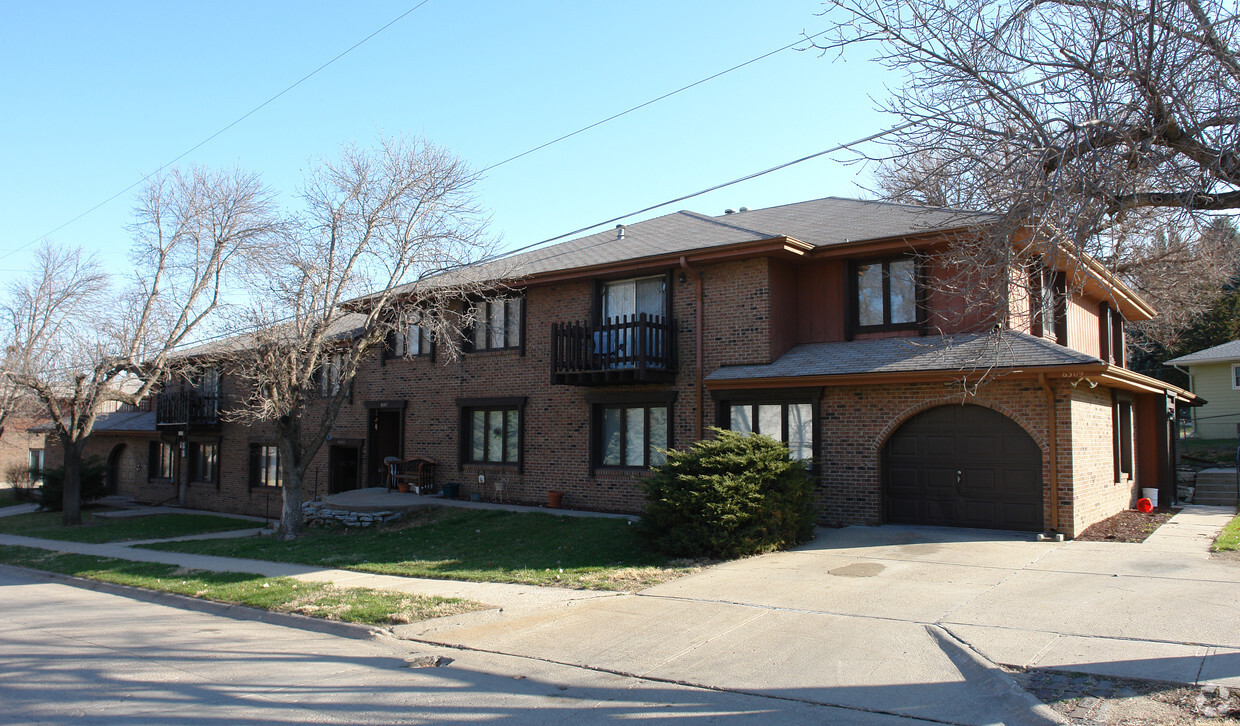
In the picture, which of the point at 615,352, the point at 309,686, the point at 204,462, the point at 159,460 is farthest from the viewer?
the point at 159,460

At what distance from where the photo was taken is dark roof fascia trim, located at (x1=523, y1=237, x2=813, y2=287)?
611 inches

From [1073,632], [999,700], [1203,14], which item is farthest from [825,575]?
[1203,14]

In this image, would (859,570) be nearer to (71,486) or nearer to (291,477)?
(291,477)

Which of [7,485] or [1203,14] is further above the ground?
[1203,14]

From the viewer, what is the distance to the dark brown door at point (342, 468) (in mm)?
24016

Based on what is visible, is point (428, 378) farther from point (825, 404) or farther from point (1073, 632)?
point (1073, 632)

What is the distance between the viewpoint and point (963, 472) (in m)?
14.0

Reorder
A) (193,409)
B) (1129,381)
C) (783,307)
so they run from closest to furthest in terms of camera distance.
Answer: (1129,381) → (783,307) → (193,409)

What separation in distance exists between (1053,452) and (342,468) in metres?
18.8

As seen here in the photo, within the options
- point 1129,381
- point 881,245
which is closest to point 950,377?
point 881,245

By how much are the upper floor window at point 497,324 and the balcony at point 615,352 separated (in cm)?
237

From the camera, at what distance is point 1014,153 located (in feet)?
25.0

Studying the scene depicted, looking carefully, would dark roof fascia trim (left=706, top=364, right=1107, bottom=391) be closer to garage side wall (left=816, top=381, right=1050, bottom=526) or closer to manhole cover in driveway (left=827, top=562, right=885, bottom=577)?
garage side wall (left=816, top=381, right=1050, bottom=526)

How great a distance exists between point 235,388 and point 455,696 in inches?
951
